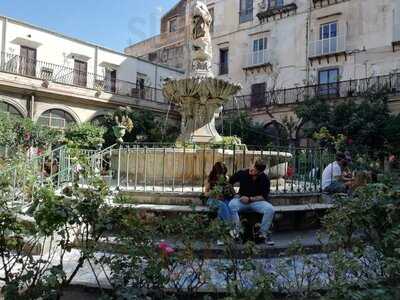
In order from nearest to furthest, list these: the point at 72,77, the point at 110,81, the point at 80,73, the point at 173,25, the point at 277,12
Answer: the point at 72,77
the point at 80,73
the point at 277,12
the point at 110,81
the point at 173,25

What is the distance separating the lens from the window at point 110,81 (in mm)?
30484

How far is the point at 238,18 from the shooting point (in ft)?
107

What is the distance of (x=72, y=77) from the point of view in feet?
94.3

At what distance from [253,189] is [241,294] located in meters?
3.21

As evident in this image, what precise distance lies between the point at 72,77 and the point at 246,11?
14159 mm

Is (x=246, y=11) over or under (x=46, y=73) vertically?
over

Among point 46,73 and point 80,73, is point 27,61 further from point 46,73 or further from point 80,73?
point 80,73

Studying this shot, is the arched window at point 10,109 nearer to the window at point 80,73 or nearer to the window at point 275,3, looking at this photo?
the window at point 80,73

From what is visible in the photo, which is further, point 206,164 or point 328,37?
point 328,37

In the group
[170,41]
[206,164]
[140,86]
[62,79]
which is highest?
[170,41]

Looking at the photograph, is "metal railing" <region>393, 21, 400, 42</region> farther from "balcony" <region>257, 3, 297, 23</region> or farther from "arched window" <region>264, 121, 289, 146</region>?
"arched window" <region>264, 121, 289, 146</region>

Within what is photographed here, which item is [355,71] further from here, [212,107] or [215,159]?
[215,159]

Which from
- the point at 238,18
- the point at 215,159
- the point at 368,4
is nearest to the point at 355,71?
the point at 368,4

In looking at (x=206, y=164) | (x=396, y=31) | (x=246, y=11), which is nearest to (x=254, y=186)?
(x=206, y=164)
